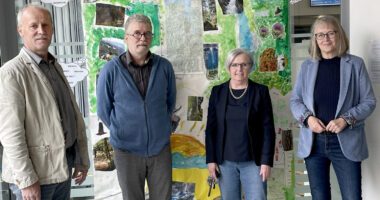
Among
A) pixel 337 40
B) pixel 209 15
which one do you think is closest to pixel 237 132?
pixel 337 40

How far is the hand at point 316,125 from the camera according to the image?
2314 millimetres

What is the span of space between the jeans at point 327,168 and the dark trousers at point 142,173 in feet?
2.84

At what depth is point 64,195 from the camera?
6.92 ft

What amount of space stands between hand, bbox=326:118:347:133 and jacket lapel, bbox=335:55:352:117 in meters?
0.06

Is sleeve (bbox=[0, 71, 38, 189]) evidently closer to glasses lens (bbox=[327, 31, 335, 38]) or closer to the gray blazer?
the gray blazer

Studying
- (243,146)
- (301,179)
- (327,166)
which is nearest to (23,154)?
(243,146)

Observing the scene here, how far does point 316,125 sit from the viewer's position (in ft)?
7.61

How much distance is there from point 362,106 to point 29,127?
69.2 inches

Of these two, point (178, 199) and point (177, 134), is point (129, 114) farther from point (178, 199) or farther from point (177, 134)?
point (178, 199)

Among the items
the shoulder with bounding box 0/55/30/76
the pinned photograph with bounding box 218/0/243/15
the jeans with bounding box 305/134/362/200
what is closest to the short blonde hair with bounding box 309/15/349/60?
the jeans with bounding box 305/134/362/200

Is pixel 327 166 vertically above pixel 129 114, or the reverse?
pixel 129 114

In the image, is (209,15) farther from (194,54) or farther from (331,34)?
(331,34)

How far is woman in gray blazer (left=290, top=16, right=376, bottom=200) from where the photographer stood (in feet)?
7.68

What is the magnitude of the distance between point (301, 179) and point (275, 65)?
2.87 feet
